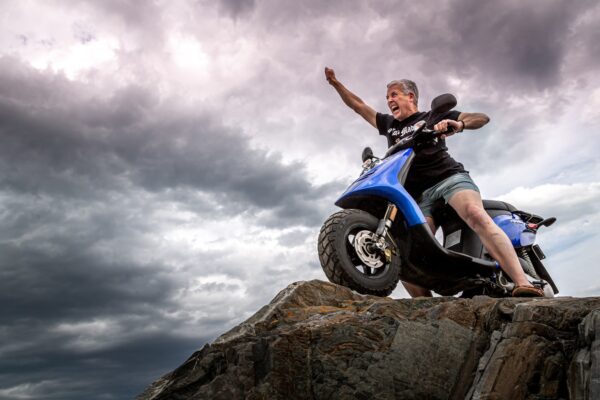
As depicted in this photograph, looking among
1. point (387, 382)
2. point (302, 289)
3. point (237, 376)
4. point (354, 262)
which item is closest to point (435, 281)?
point (354, 262)

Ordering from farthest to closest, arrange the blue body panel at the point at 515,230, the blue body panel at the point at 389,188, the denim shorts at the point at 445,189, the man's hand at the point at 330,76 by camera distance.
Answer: the man's hand at the point at 330,76 → the blue body panel at the point at 515,230 → the denim shorts at the point at 445,189 → the blue body panel at the point at 389,188

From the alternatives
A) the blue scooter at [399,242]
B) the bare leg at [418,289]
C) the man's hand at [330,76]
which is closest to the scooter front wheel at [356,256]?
the blue scooter at [399,242]

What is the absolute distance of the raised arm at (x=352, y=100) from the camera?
5.98m

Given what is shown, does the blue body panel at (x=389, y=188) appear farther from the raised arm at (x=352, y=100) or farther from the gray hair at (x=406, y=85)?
the raised arm at (x=352, y=100)

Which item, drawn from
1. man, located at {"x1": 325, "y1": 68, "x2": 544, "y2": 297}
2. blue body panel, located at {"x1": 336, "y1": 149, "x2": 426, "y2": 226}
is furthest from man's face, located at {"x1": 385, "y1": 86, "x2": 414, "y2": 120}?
blue body panel, located at {"x1": 336, "y1": 149, "x2": 426, "y2": 226}

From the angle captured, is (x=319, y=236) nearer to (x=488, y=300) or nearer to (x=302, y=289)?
(x=302, y=289)

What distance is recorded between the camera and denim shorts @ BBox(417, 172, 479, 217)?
4.83 m

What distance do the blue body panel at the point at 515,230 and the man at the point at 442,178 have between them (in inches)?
25.7

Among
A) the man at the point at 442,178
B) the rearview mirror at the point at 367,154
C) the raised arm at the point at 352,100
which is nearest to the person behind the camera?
the man at the point at 442,178

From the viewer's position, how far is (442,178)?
16.5 ft

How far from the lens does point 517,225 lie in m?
5.37

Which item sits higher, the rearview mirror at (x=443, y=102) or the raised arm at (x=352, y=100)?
the raised arm at (x=352, y=100)

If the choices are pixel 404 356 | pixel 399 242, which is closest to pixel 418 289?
pixel 399 242

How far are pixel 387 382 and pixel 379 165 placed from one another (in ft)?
6.96
